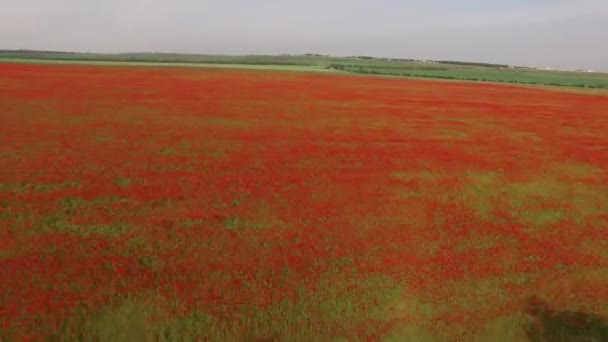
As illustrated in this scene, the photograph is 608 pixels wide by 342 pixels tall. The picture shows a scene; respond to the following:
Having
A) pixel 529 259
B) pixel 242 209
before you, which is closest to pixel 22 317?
pixel 242 209

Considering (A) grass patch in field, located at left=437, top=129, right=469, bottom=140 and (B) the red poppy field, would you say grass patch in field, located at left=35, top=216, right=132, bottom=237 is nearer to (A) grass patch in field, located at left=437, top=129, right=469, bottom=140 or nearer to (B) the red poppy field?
(B) the red poppy field

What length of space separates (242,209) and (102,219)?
4424 mm

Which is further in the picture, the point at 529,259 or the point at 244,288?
the point at 529,259

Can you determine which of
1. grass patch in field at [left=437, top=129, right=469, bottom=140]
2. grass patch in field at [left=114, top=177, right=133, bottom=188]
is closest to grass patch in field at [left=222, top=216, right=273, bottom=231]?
grass patch in field at [left=114, top=177, right=133, bottom=188]

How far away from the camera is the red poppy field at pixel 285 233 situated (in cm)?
953

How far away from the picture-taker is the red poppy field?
9.53 metres

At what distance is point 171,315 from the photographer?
371 inches

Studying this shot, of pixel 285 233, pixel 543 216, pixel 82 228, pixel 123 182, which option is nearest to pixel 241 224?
pixel 285 233

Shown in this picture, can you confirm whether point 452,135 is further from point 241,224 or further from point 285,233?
point 241,224

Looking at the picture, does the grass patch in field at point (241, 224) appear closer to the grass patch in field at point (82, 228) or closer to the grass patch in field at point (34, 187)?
the grass patch in field at point (82, 228)

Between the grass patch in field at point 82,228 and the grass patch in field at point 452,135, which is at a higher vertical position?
the grass patch in field at point 452,135

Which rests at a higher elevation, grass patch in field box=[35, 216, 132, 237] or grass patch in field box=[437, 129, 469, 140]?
grass patch in field box=[437, 129, 469, 140]

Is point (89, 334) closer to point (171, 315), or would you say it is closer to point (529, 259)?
point (171, 315)

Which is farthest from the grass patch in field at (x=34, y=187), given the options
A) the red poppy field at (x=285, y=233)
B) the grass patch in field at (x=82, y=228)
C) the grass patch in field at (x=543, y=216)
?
the grass patch in field at (x=543, y=216)
